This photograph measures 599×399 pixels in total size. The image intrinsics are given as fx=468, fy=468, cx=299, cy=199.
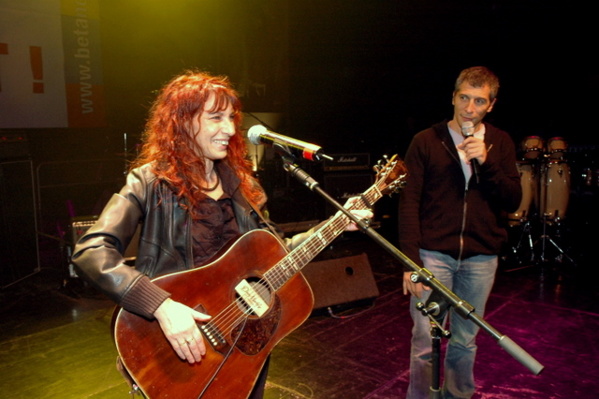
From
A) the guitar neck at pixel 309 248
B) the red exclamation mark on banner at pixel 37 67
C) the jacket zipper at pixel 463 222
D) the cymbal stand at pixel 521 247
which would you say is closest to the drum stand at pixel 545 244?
the cymbal stand at pixel 521 247

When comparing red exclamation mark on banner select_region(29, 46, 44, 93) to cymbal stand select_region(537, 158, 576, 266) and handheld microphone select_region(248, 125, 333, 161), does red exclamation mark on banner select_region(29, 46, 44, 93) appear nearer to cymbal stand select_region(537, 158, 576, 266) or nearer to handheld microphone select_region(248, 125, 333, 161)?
handheld microphone select_region(248, 125, 333, 161)

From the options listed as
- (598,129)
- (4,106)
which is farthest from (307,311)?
(598,129)

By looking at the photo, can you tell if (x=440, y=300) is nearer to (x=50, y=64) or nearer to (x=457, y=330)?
(x=457, y=330)

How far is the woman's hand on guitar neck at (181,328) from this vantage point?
66.4 inches

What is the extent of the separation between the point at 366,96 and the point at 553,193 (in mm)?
4379

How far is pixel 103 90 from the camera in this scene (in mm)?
7492

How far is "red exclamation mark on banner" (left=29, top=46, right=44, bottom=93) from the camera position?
6.71 m

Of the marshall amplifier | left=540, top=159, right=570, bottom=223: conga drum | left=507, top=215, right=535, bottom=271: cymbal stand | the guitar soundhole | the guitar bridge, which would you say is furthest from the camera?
the marshall amplifier

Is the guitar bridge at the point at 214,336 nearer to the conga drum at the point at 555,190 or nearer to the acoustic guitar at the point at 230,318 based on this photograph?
the acoustic guitar at the point at 230,318

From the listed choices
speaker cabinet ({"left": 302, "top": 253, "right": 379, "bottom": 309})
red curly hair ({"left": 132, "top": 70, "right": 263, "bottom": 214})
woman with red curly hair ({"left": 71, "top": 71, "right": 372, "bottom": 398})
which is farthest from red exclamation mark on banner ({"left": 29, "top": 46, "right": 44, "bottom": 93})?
red curly hair ({"left": 132, "top": 70, "right": 263, "bottom": 214})

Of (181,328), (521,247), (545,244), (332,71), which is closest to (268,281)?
(181,328)

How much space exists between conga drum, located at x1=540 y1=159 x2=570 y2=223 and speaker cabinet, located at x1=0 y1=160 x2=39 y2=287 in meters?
7.33

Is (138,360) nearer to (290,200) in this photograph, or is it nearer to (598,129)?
(290,200)

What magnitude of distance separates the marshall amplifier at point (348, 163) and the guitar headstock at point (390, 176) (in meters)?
5.35
